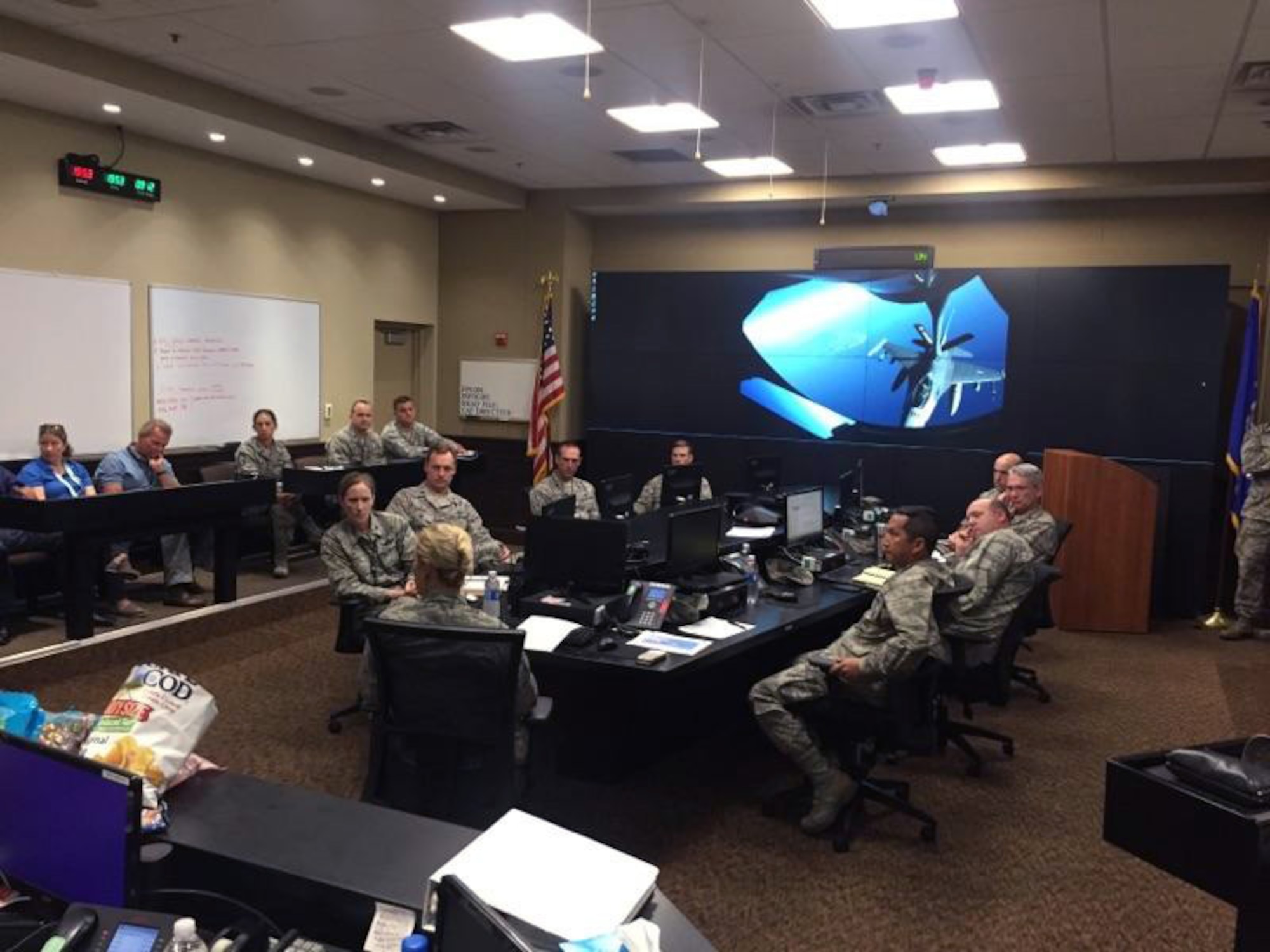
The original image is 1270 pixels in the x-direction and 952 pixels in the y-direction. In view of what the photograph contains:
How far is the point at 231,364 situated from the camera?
776 centimetres

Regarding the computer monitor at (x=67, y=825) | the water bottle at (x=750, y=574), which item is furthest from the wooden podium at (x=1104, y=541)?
the computer monitor at (x=67, y=825)

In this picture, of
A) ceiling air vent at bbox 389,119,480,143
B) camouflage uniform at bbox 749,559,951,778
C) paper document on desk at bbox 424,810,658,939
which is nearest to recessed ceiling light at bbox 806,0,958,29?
camouflage uniform at bbox 749,559,951,778

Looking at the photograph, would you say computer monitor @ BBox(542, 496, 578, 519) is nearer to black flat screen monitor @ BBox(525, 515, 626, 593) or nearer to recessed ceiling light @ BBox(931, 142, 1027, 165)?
black flat screen monitor @ BBox(525, 515, 626, 593)

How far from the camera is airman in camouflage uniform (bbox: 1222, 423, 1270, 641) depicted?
6.98 metres

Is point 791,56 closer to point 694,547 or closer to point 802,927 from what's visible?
point 694,547

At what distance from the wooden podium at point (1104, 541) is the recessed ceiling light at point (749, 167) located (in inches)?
120

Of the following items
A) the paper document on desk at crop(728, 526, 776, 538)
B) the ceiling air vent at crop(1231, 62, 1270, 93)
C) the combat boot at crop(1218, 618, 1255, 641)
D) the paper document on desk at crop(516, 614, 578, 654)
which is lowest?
the combat boot at crop(1218, 618, 1255, 641)

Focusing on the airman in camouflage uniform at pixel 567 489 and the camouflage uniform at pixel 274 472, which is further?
the camouflage uniform at pixel 274 472

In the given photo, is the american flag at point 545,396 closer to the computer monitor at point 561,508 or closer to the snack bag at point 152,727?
the computer monitor at point 561,508

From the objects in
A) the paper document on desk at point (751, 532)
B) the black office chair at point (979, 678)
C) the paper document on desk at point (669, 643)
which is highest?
the paper document on desk at point (751, 532)

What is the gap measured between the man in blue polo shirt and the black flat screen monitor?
3.21 meters

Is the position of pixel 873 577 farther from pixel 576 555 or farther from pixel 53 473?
pixel 53 473

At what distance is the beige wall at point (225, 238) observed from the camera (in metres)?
6.33

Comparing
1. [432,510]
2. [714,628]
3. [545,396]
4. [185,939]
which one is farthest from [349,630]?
[545,396]
